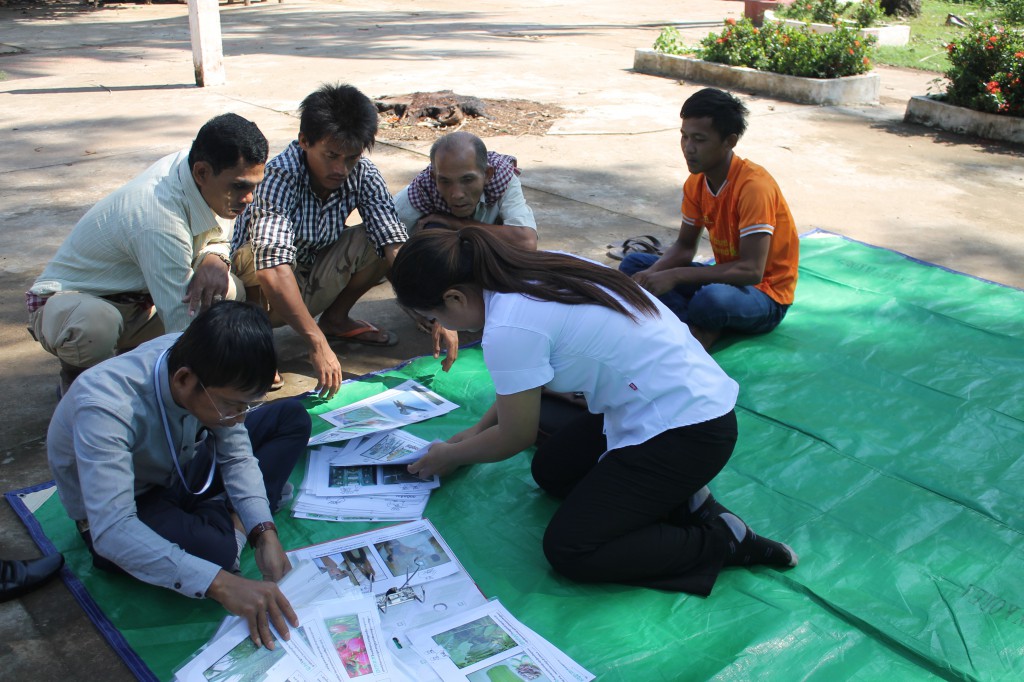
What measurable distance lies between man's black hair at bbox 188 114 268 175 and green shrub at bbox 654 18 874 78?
25.7 feet

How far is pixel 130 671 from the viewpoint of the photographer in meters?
2.07

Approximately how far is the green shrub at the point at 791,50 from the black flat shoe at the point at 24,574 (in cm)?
887

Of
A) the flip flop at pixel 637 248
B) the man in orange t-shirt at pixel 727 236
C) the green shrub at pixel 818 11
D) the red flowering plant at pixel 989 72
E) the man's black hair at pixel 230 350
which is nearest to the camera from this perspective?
the man's black hair at pixel 230 350

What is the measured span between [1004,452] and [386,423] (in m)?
2.18

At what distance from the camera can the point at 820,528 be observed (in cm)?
268

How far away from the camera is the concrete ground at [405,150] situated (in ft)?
11.3

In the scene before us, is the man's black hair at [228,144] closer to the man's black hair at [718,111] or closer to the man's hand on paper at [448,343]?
the man's hand on paper at [448,343]

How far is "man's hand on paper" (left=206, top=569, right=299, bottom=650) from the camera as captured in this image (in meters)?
2.02

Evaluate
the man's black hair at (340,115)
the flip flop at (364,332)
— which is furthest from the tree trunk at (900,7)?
the man's black hair at (340,115)

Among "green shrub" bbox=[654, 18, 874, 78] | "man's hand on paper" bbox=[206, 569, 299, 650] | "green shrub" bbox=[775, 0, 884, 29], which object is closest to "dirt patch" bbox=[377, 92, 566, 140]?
"green shrub" bbox=[654, 18, 874, 78]

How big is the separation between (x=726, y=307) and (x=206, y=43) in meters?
7.30

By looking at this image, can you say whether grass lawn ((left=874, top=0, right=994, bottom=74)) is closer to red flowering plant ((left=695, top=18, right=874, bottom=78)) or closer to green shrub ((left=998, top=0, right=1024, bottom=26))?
green shrub ((left=998, top=0, right=1024, bottom=26))

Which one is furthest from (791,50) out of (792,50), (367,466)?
(367,466)

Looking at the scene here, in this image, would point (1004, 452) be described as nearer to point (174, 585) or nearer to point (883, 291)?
point (883, 291)
